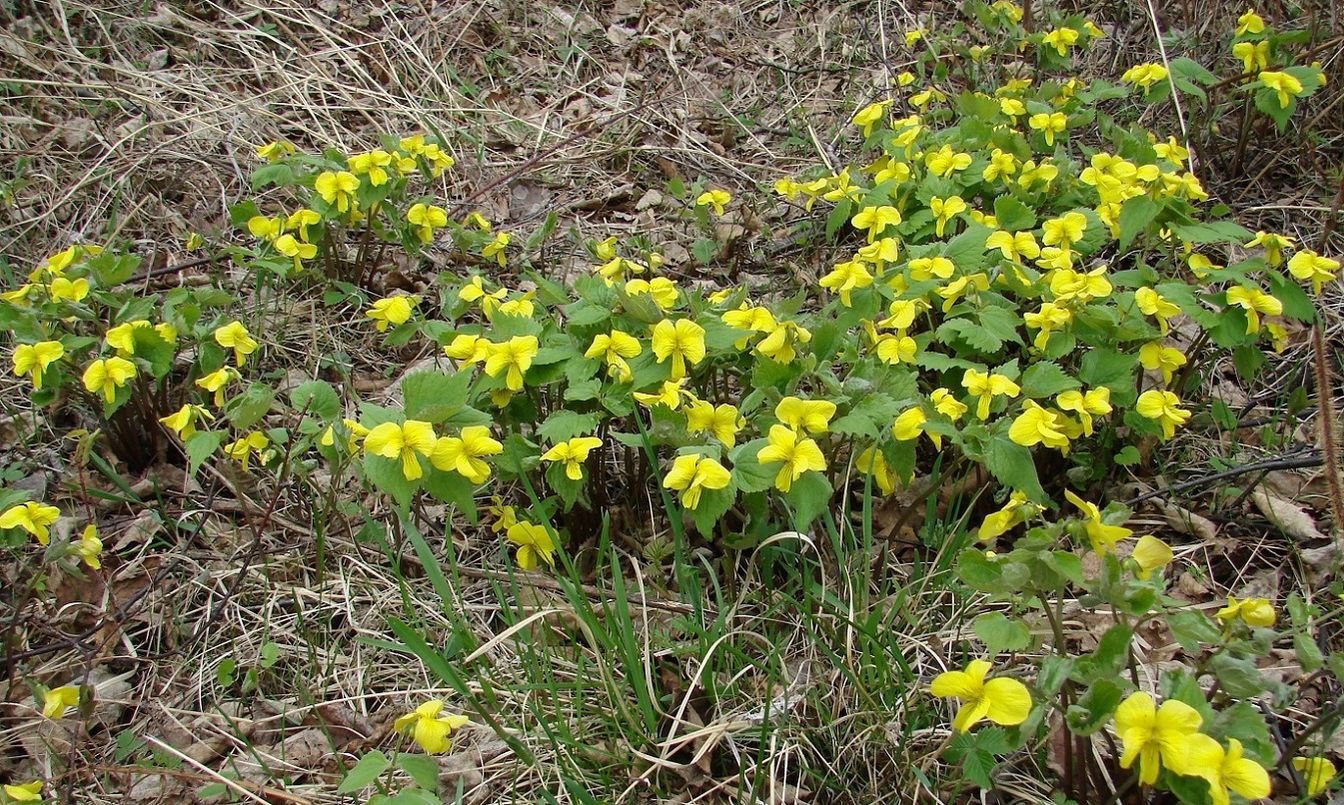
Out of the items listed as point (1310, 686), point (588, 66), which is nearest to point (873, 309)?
point (1310, 686)

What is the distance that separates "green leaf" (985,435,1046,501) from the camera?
6.07ft

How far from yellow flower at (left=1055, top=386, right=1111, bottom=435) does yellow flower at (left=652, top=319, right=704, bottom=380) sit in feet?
2.49

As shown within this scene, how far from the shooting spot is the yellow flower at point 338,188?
2984mm

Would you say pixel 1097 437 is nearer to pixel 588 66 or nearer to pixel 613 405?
pixel 613 405

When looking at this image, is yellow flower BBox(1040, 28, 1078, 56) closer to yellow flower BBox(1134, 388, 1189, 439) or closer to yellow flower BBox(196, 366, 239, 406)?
yellow flower BBox(1134, 388, 1189, 439)

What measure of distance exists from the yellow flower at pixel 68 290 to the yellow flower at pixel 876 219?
7.01 feet

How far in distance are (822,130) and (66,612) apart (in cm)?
338

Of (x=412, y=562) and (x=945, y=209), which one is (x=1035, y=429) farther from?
(x=412, y=562)

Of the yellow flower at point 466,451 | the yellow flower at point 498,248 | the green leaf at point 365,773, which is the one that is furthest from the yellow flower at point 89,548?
the yellow flower at point 498,248

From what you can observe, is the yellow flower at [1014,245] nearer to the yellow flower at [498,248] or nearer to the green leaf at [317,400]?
the yellow flower at [498,248]

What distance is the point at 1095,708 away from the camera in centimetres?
132

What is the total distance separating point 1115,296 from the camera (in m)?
2.33

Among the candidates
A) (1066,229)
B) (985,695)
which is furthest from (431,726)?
(1066,229)

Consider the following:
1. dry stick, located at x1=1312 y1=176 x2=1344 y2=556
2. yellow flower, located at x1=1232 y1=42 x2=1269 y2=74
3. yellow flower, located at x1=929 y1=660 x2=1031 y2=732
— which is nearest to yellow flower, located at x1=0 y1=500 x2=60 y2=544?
yellow flower, located at x1=929 y1=660 x2=1031 y2=732
